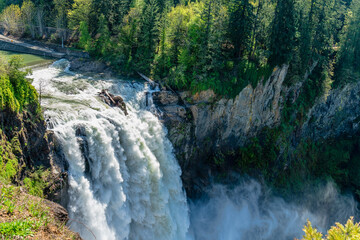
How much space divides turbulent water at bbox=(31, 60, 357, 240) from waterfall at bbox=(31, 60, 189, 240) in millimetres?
57

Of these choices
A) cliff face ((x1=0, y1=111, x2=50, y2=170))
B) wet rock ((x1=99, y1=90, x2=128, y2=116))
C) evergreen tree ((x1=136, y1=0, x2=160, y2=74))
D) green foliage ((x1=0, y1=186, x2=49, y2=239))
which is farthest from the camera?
evergreen tree ((x1=136, y1=0, x2=160, y2=74))

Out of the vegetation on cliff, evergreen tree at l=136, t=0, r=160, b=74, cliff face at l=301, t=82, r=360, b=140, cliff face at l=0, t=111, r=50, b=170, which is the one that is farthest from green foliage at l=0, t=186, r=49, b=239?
cliff face at l=301, t=82, r=360, b=140

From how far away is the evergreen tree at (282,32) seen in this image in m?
29.3

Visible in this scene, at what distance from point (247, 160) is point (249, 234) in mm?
7350

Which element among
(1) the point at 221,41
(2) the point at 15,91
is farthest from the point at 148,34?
(2) the point at 15,91

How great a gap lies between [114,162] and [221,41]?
54.7ft

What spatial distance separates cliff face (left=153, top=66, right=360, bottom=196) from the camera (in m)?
25.6

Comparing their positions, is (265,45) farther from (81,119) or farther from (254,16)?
(81,119)

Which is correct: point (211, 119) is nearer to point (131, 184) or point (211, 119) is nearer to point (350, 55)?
point (131, 184)

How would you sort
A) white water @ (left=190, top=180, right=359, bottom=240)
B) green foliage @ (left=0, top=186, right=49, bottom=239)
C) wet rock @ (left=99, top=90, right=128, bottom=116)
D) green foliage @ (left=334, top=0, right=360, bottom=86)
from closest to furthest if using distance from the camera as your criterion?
green foliage @ (left=0, top=186, right=49, bottom=239), wet rock @ (left=99, top=90, right=128, bottom=116), white water @ (left=190, top=180, right=359, bottom=240), green foliage @ (left=334, top=0, right=360, bottom=86)

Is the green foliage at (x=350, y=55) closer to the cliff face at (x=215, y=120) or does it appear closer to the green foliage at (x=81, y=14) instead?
the cliff face at (x=215, y=120)

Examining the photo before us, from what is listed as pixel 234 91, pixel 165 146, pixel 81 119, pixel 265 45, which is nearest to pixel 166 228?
pixel 165 146

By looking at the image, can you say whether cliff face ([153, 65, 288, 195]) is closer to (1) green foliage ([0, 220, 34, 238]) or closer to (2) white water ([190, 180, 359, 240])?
(2) white water ([190, 180, 359, 240])

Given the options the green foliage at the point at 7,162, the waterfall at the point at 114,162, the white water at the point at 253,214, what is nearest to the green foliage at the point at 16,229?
the green foliage at the point at 7,162
